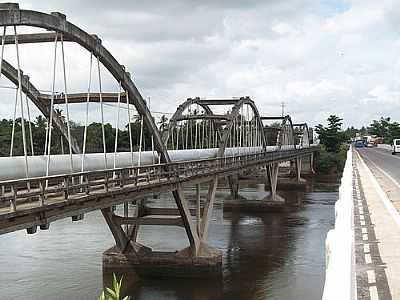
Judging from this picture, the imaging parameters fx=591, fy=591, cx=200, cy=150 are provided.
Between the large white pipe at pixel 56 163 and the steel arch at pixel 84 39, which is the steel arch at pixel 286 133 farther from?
the steel arch at pixel 84 39

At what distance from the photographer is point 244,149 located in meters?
61.3

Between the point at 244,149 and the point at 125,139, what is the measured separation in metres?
23.3

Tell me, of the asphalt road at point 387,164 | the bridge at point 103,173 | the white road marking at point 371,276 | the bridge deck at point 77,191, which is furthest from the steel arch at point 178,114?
the white road marking at point 371,276

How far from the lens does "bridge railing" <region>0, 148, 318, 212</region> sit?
14.3m

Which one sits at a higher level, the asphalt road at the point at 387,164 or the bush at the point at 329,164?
the asphalt road at the point at 387,164

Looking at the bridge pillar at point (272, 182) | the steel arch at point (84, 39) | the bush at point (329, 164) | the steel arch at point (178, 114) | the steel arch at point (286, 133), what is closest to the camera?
the steel arch at point (84, 39)

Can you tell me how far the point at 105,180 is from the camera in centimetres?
1872

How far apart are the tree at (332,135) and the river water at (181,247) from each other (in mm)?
96883

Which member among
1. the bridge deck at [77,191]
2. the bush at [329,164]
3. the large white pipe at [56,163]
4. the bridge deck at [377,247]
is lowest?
the bush at [329,164]

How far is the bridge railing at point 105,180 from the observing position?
14.3 meters

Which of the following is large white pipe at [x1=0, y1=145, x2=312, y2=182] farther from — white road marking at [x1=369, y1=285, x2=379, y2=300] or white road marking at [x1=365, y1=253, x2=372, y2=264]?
white road marking at [x1=369, y1=285, x2=379, y2=300]

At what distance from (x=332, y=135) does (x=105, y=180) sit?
132541mm

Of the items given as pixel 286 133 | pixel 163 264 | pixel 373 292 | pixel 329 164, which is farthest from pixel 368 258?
pixel 329 164

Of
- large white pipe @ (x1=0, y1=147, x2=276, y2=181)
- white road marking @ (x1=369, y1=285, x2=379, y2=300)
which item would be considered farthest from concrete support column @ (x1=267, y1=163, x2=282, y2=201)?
white road marking @ (x1=369, y1=285, x2=379, y2=300)
